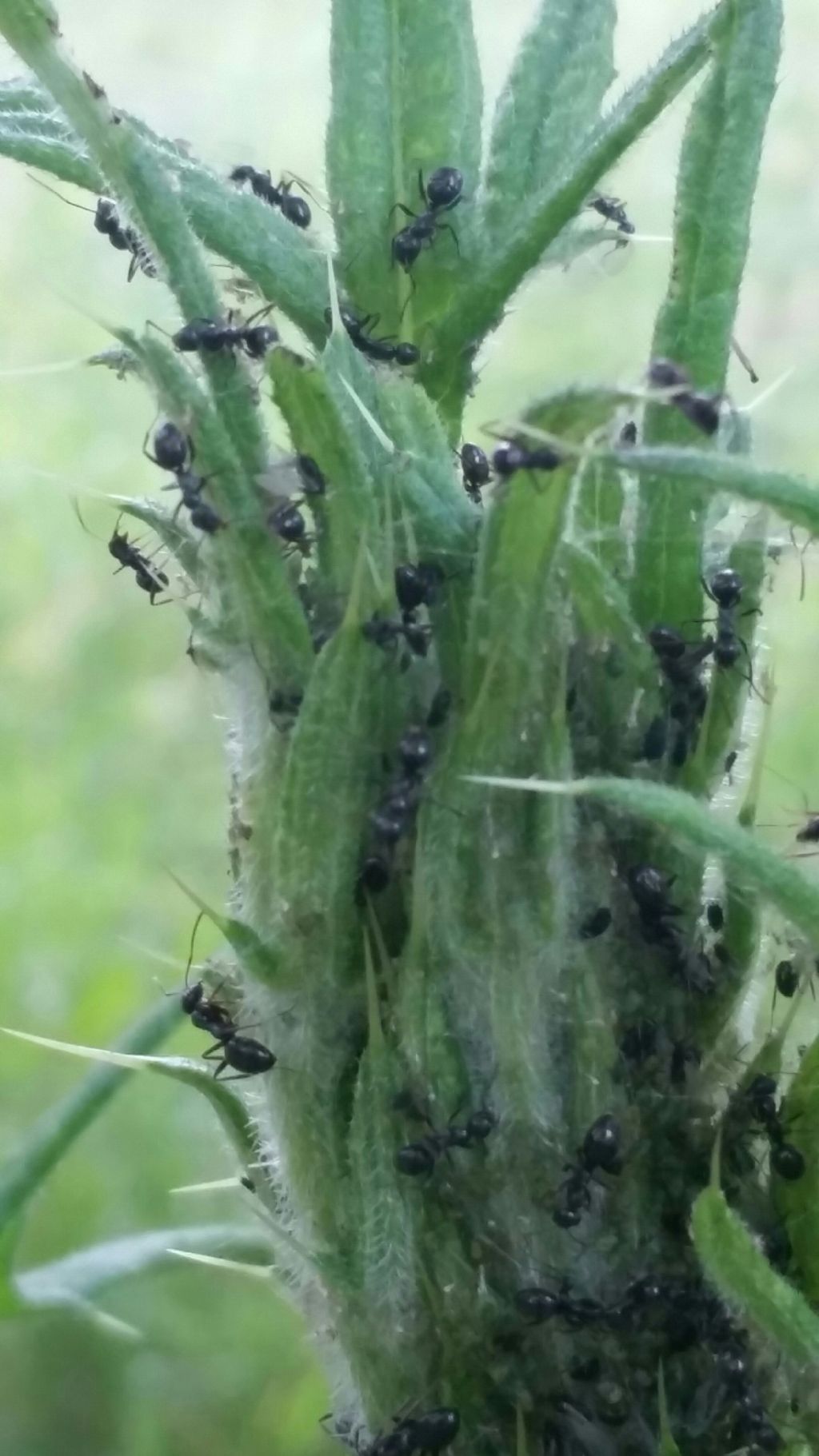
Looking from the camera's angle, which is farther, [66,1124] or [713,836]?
[66,1124]

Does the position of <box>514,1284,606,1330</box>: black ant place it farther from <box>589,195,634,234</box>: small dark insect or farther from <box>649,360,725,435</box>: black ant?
<box>589,195,634,234</box>: small dark insect

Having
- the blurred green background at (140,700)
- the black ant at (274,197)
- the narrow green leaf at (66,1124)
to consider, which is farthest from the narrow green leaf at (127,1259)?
the black ant at (274,197)

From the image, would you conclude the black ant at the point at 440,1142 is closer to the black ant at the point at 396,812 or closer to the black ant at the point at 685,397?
the black ant at the point at 396,812

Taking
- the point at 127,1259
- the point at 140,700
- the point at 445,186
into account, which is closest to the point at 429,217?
the point at 445,186

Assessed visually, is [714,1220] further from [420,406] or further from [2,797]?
[2,797]

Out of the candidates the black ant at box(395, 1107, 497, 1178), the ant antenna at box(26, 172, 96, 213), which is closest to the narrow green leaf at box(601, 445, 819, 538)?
the black ant at box(395, 1107, 497, 1178)

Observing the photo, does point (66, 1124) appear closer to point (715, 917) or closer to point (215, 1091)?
point (215, 1091)
